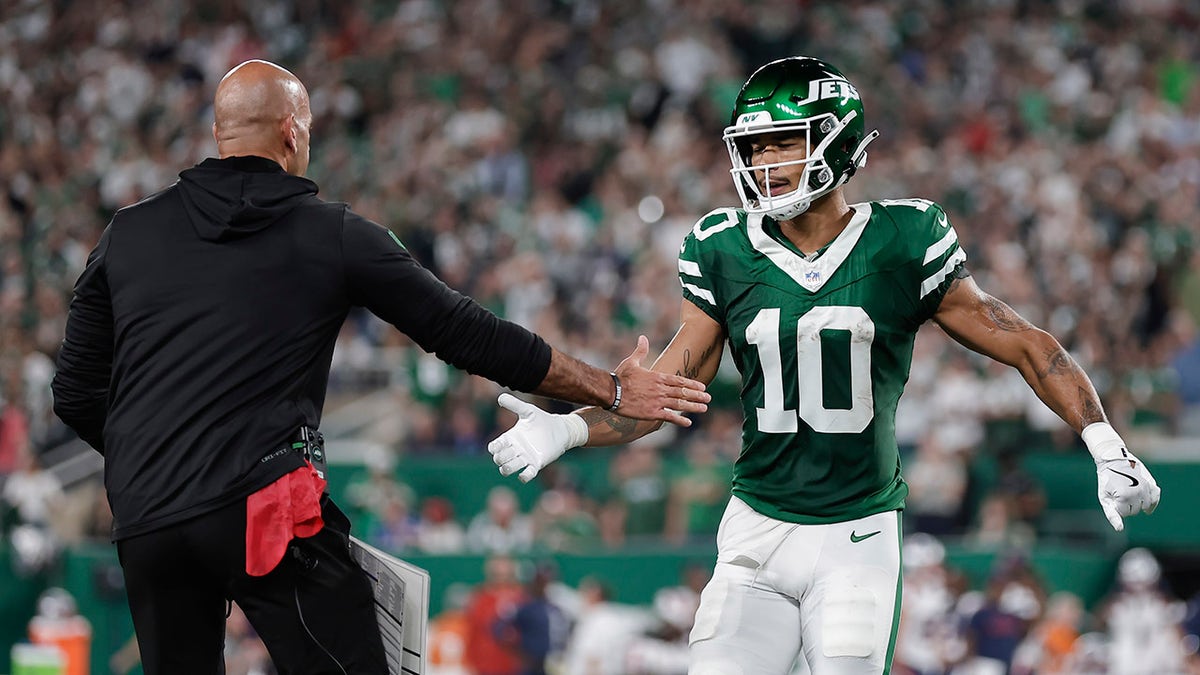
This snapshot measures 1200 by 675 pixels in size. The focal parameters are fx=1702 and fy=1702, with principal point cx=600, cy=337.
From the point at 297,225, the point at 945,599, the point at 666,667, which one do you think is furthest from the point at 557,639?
the point at 297,225

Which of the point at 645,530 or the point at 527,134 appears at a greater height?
the point at 527,134

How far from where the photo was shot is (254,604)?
13.0ft

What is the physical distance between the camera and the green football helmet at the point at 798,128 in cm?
453

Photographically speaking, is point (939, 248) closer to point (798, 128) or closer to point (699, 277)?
point (798, 128)

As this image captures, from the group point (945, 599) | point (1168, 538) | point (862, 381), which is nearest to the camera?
point (862, 381)

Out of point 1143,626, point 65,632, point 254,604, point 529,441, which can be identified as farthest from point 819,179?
point 65,632

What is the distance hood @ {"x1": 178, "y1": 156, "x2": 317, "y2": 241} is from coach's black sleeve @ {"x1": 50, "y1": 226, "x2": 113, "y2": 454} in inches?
9.0

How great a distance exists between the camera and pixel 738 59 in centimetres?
1548

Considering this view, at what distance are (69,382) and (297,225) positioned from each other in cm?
76

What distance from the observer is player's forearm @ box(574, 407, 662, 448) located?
179 inches

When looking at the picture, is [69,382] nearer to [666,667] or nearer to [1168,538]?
[666,667]

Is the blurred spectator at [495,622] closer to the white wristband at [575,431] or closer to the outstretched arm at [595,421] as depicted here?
the outstretched arm at [595,421]

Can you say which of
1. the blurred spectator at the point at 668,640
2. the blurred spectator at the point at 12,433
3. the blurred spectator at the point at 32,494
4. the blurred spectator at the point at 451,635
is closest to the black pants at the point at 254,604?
the blurred spectator at the point at 668,640

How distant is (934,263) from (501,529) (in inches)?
264
